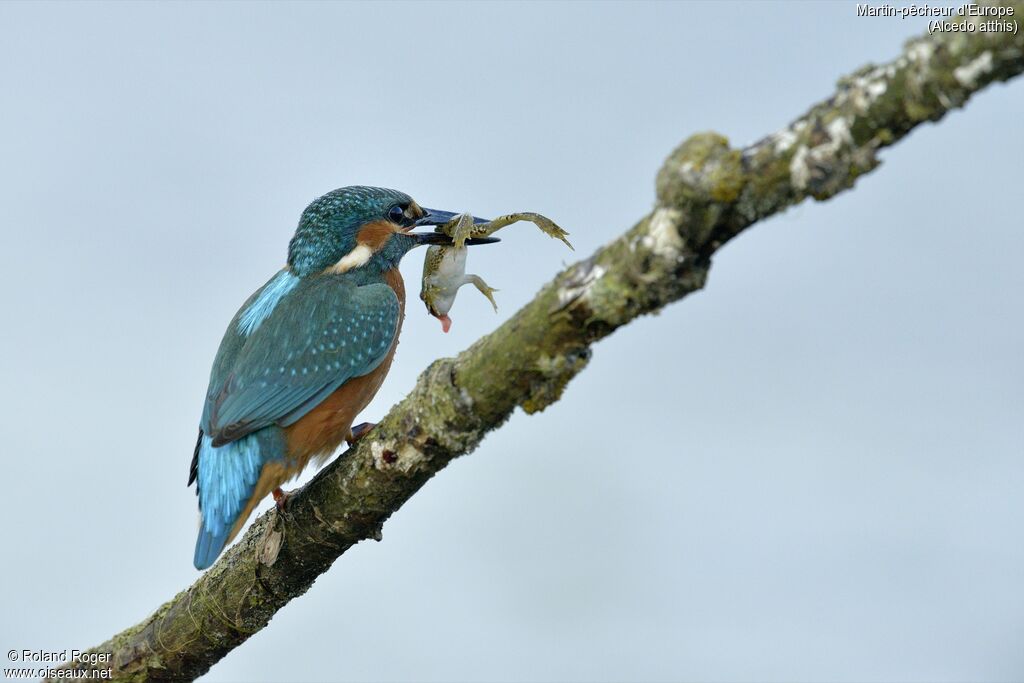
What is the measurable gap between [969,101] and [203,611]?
2420 mm

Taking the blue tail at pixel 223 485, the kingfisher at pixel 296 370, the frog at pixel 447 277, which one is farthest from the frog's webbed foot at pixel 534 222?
the blue tail at pixel 223 485

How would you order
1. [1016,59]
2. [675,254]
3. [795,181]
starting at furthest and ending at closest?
1. [675,254]
2. [795,181]
3. [1016,59]

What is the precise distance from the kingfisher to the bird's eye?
0.43 feet

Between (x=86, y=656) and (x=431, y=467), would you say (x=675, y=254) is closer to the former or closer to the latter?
(x=431, y=467)

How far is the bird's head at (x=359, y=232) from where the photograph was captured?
377 centimetres

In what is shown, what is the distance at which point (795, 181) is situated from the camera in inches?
75.7

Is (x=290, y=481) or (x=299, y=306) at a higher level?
(x=299, y=306)

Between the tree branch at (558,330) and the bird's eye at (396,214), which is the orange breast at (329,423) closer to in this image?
the tree branch at (558,330)

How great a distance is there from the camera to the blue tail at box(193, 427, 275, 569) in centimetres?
312

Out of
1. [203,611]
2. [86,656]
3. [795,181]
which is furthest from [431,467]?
[86,656]

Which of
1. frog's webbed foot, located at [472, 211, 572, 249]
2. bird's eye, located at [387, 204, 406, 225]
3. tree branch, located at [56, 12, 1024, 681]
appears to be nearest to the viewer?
tree branch, located at [56, 12, 1024, 681]

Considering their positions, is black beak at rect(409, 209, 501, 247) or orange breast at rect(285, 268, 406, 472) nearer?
orange breast at rect(285, 268, 406, 472)

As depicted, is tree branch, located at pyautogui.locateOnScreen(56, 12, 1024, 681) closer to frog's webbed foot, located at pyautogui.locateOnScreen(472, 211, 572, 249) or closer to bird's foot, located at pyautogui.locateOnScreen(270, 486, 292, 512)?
bird's foot, located at pyautogui.locateOnScreen(270, 486, 292, 512)

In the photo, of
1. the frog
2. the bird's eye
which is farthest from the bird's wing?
the bird's eye
